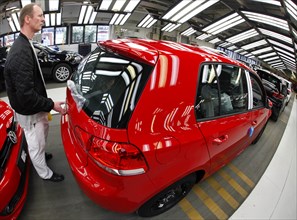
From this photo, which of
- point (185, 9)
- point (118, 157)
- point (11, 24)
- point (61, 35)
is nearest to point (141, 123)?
point (118, 157)

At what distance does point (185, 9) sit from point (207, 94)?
15.7 feet

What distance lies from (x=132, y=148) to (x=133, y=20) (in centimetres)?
1024

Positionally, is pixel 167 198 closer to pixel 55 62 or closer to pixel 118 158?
pixel 118 158

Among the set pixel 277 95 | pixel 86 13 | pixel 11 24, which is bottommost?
pixel 277 95

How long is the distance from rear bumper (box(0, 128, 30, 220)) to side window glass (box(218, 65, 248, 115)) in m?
1.65

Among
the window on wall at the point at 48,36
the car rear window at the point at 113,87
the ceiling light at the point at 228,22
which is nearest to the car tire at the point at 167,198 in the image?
the car rear window at the point at 113,87

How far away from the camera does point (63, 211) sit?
1507mm

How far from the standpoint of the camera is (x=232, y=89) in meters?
1.84

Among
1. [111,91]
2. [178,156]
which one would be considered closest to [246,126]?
[178,156]

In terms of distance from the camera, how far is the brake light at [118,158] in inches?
41.8

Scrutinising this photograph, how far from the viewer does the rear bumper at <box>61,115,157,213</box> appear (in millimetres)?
1111

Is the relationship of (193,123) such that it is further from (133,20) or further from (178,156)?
(133,20)

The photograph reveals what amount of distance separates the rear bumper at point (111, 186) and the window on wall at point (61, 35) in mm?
11364

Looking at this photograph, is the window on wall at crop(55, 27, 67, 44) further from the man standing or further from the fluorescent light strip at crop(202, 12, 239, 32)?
the man standing
